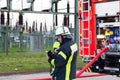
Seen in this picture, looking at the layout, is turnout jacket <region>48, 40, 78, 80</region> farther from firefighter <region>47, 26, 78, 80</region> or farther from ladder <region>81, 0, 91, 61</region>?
ladder <region>81, 0, 91, 61</region>

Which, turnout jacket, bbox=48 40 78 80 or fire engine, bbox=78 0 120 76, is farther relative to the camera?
fire engine, bbox=78 0 120 76

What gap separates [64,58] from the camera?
6148 mm

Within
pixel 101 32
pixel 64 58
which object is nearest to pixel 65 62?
pixel 64 58

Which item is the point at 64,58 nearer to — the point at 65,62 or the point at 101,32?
the point at 65,62

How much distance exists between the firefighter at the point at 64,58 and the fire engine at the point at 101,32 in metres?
3.30

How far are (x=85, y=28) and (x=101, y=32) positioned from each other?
0.61 m

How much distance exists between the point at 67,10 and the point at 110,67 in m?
14.0

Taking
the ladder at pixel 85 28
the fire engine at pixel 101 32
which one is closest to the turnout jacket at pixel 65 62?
the fire engine at pixel 101 32

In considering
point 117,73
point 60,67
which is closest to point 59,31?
point 60,67

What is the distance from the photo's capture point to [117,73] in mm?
9477

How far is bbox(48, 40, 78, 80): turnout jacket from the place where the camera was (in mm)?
6156

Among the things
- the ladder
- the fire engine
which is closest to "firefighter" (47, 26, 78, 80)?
the fire engine

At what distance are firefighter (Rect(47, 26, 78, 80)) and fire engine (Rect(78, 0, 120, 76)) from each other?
3300mm

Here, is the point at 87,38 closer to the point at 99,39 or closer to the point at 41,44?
the point at 99,39
